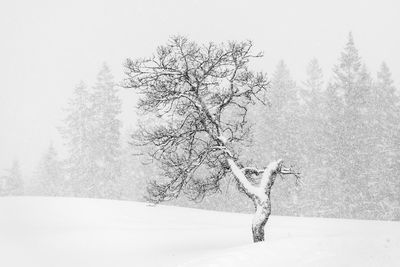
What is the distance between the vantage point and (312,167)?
130ft

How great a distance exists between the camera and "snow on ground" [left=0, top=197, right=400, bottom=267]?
10.4 m

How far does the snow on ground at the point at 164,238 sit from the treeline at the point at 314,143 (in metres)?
14.0

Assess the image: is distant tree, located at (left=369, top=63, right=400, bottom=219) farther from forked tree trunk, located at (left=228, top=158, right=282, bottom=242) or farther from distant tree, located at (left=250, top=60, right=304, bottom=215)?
forked tree trunk, located at (left=228, top=158, right=282, bottom=242)

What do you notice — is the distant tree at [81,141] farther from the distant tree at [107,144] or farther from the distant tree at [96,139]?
the distant tree at [107,144]

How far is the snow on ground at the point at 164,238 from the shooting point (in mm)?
10375

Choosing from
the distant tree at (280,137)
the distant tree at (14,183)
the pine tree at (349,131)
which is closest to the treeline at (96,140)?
the distant tree at (14,183)

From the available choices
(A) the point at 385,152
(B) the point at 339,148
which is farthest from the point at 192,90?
(A) the point at 385,152

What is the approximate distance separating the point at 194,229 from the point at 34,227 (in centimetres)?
591

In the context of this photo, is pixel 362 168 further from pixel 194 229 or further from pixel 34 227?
pixel 34 227

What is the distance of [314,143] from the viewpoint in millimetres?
38938

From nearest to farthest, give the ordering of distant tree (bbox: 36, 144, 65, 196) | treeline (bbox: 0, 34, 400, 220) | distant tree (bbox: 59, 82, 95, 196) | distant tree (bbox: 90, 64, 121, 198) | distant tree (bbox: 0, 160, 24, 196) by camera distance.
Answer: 1. treeline (bbox: 0, 34, 400, 220)
2. distant tree (bbox: 90, 64, 121, 198)
3. distant tree (bbox: 59, 82, 95, 196)
4. distant tree (bbox: 36, 144, 65, 196)
5. distant tree (bbox: 0, 160, 24, 196)

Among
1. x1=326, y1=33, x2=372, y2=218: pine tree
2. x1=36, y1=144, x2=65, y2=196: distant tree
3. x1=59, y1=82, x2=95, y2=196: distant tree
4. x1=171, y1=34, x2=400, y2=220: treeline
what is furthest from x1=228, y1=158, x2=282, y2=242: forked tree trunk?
x1=36, y1=144, x2=65, y2=196: distant tree

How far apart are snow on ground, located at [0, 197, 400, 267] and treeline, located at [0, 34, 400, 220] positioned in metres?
14.0

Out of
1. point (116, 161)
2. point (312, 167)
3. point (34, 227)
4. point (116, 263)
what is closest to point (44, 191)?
point (116, 161)
